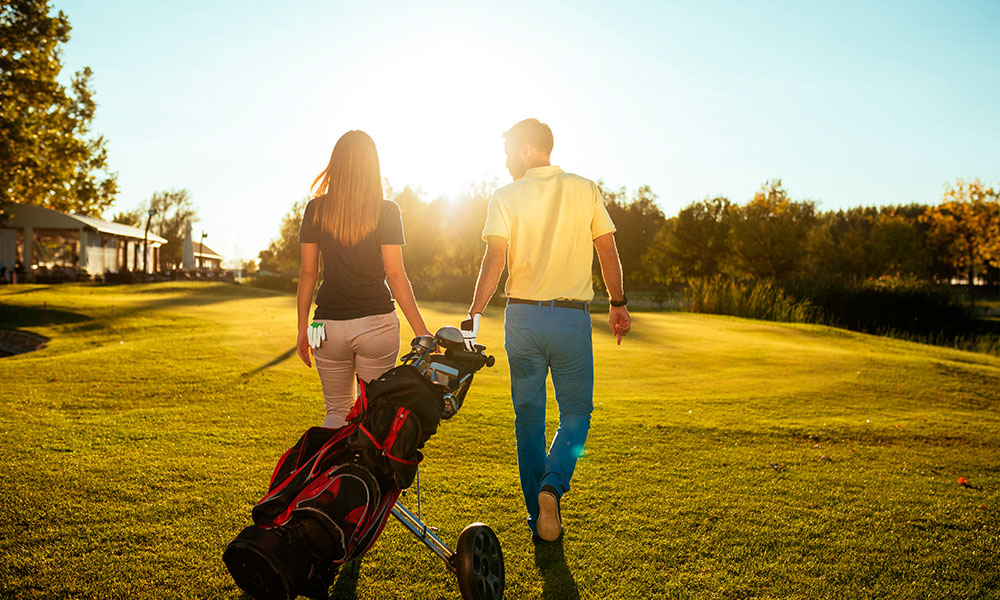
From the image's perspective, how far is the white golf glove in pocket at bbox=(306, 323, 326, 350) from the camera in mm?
3604

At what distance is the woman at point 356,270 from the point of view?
362 cm

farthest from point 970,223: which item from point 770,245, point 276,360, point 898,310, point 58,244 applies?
point 58,244

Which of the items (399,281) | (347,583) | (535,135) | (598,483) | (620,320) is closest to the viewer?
(347,583)

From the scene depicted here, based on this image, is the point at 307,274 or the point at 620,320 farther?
the point at 620,320

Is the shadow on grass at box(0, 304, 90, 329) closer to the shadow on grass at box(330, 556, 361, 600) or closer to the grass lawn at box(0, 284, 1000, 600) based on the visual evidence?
the grass lawn at box(0, 284, 1000, 600)

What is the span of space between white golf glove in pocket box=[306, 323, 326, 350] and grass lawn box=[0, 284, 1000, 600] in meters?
1.22

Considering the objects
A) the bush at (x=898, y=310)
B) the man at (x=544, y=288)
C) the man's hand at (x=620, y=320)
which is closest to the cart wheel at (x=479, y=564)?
the man at (x=544, y=288)

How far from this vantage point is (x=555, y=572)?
3.60m

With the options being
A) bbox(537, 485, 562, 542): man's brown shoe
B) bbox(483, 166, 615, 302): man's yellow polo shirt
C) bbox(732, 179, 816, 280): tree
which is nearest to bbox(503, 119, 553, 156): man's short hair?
bbox(483, 166, 615, 302): man's yellow polo shirt

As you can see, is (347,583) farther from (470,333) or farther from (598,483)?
(598,483)

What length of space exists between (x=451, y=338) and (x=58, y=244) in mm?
56827

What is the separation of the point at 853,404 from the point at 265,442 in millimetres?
7701

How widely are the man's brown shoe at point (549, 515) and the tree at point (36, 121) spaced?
25.7 m

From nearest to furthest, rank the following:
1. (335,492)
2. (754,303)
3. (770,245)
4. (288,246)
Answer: (335,492) < (754,303) < (770,245) < (288,246)
